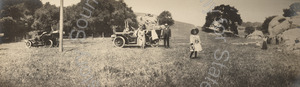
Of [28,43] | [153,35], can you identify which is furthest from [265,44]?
[28,43]

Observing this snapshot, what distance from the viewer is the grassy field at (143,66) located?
12.7ft

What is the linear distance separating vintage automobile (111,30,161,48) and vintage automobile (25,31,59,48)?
982mm

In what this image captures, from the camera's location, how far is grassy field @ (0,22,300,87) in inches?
152

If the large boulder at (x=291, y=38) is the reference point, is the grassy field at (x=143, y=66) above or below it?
below

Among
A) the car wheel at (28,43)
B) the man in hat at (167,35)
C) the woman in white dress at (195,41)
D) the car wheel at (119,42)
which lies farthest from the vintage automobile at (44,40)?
the woman in white dress at (195,41)

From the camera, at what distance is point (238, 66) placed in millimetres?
4070

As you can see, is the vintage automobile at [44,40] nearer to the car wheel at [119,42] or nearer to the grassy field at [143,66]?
the grassy field at [143,66]

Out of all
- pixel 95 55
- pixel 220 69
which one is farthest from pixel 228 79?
pixel 95 55

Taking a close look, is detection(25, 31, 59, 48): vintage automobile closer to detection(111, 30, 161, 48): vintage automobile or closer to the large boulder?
detection(111, 30, 161, 48): vintage automobile

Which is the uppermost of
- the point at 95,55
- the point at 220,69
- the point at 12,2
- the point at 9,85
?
the point at 12,2

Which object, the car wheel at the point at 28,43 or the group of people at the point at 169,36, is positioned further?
the car wheel at the point at 28,43

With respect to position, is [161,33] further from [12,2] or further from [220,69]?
[12,2]

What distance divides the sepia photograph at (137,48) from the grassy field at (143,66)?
0.6 inches

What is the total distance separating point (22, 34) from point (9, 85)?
2.97 ft
